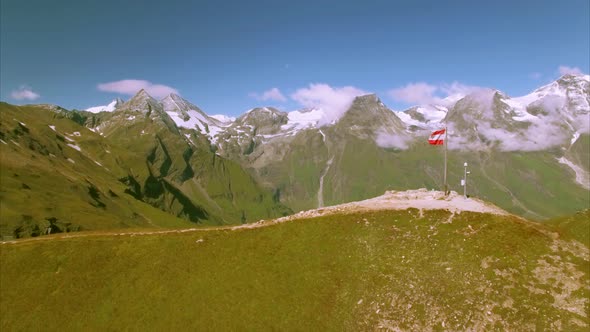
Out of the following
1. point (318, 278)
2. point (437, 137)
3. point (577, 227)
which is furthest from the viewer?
→ point (437, 137)

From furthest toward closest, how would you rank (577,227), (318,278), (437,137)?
(437,137) → (318,278) → (577,227)

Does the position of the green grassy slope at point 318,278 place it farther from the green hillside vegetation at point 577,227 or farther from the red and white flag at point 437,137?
the red and white flag at point 437,137

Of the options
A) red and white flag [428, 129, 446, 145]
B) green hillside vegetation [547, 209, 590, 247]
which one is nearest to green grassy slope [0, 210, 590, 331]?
green hillside vegetation [547, 209, 590, 247]

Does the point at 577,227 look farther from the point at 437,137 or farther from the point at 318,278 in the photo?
the point at 318,278

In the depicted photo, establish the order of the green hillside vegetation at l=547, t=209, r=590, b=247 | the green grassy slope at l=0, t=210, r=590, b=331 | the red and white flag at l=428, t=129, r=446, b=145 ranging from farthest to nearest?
the red and white flag at l=428, t=129, r=446, b=145, the green hillside vegetation at l=547, t=209, r=590, b=247, the green grassy slope at l=0, t=210, r=590, b=331

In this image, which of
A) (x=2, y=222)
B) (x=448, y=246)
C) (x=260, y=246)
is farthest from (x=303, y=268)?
(x=2, y=222)

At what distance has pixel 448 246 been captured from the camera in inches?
1879

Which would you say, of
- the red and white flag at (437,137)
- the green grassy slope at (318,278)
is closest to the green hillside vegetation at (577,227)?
the green grassy slope at (318,278)

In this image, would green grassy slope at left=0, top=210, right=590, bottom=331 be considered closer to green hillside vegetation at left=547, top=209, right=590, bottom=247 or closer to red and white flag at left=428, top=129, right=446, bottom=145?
green hillside vegetation at left=547, top=209, right=590, bottom=247

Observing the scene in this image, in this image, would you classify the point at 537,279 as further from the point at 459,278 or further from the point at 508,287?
the point at 459,278

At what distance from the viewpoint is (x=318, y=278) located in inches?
1928

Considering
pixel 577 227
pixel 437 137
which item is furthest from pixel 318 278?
pixel 577 227

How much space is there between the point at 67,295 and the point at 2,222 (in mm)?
148357

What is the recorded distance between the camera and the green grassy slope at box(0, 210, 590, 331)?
3994 centimetres
